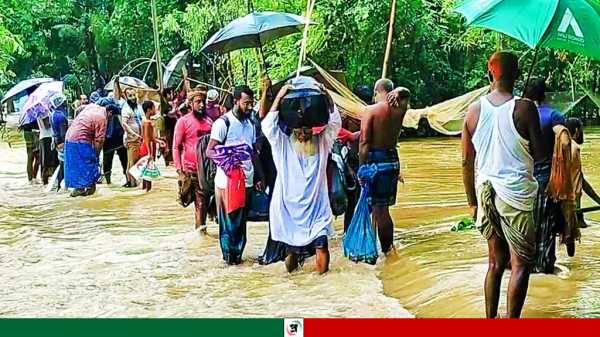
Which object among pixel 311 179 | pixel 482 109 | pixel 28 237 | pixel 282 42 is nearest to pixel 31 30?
pixel 28 237

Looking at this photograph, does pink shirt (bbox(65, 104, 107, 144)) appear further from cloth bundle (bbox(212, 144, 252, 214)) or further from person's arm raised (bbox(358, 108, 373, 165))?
person's arm raised (bbox(358, 108, 373, 165))

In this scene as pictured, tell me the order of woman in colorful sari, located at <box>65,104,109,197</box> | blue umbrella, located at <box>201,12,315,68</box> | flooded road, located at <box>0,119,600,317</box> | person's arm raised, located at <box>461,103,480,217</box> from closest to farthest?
person's arm raised, located at <box>461,103,480,217</box> → flooded road, located at <box>0,119,600,317</box> → blue umbrella, located at <box>201,12,315,68</box> → woman in colorful sari, located at <box>65,104,109,197</box>

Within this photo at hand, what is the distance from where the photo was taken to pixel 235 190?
4.19 m

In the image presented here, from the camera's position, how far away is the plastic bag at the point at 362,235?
13.7 ft

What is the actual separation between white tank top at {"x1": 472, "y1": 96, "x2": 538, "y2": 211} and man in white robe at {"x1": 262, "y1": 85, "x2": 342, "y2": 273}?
1140 millimetres

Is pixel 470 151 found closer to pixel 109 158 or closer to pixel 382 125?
pixel 382 125

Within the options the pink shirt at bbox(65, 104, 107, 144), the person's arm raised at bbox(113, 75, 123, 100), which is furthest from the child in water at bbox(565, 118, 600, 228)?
the person's arm raised at bbox(113, 75, 123, 100)

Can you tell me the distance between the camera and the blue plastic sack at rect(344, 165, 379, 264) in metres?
4.18

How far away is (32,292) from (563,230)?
246 cm

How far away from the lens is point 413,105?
9938 millimetres

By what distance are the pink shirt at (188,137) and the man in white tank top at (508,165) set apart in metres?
2.29

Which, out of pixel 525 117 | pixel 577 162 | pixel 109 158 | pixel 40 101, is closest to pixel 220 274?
pixel 577 162
